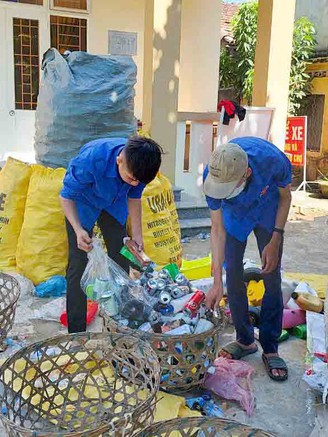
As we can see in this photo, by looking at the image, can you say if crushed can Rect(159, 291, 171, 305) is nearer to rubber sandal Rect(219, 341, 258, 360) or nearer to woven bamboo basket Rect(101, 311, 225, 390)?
woven bamboo basket Rect(101, 311, 225, 390)

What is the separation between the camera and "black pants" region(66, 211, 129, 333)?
2539mm

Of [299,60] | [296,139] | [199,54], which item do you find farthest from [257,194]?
[299,60]

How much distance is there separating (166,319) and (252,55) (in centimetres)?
856

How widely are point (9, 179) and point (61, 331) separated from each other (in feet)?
4.35

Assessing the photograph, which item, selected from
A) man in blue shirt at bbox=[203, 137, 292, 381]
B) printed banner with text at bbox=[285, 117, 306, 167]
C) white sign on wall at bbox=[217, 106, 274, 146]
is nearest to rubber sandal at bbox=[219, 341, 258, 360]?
man in blue shirt at bbox=[203, 137, 292, 381]

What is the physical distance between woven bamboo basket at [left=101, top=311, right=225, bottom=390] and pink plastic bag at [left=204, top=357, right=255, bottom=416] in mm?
131

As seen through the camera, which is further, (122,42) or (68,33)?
(122,42)

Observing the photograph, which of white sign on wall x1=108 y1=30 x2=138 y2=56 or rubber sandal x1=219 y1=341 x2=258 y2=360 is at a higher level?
white sign on wall x1=108 y1=30 x2=138 y2=56

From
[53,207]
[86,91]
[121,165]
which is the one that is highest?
[86,91]

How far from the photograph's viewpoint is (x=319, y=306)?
3.00m

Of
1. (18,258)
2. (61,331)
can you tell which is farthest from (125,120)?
(61,331)

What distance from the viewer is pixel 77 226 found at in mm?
2348

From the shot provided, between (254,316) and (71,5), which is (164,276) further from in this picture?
(71,5)

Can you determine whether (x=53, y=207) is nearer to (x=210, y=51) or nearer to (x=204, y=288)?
(x=204, y=288)
